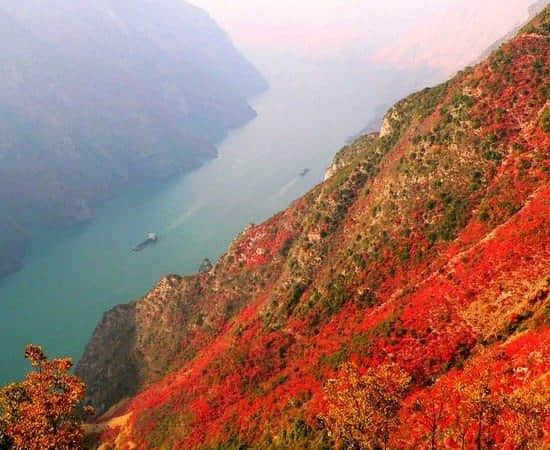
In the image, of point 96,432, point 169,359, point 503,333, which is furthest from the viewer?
point 169,359

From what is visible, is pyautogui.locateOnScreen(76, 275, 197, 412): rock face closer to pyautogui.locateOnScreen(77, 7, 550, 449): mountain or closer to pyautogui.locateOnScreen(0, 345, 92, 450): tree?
pyautogui.locateOnScreen(77, 7, 550, 449): mountain

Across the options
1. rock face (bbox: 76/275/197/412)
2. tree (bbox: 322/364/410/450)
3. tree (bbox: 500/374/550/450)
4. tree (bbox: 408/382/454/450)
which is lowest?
tree (bbox: 408/382/454/450)

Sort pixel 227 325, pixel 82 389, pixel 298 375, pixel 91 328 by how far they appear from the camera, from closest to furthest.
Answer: pixel 82 389 < pixel 298 375 < pixel 227 325 < pixel 91 328

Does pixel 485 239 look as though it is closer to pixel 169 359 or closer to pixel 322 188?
pixel 322 188

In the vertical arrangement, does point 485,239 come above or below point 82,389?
below

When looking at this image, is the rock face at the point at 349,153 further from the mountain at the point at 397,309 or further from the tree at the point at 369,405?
the tree at the point at 369,405

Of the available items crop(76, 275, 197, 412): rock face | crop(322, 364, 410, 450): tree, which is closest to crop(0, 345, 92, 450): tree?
crop(322, 364, 410, 450): tree

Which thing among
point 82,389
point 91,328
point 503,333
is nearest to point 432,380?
point 503,333
